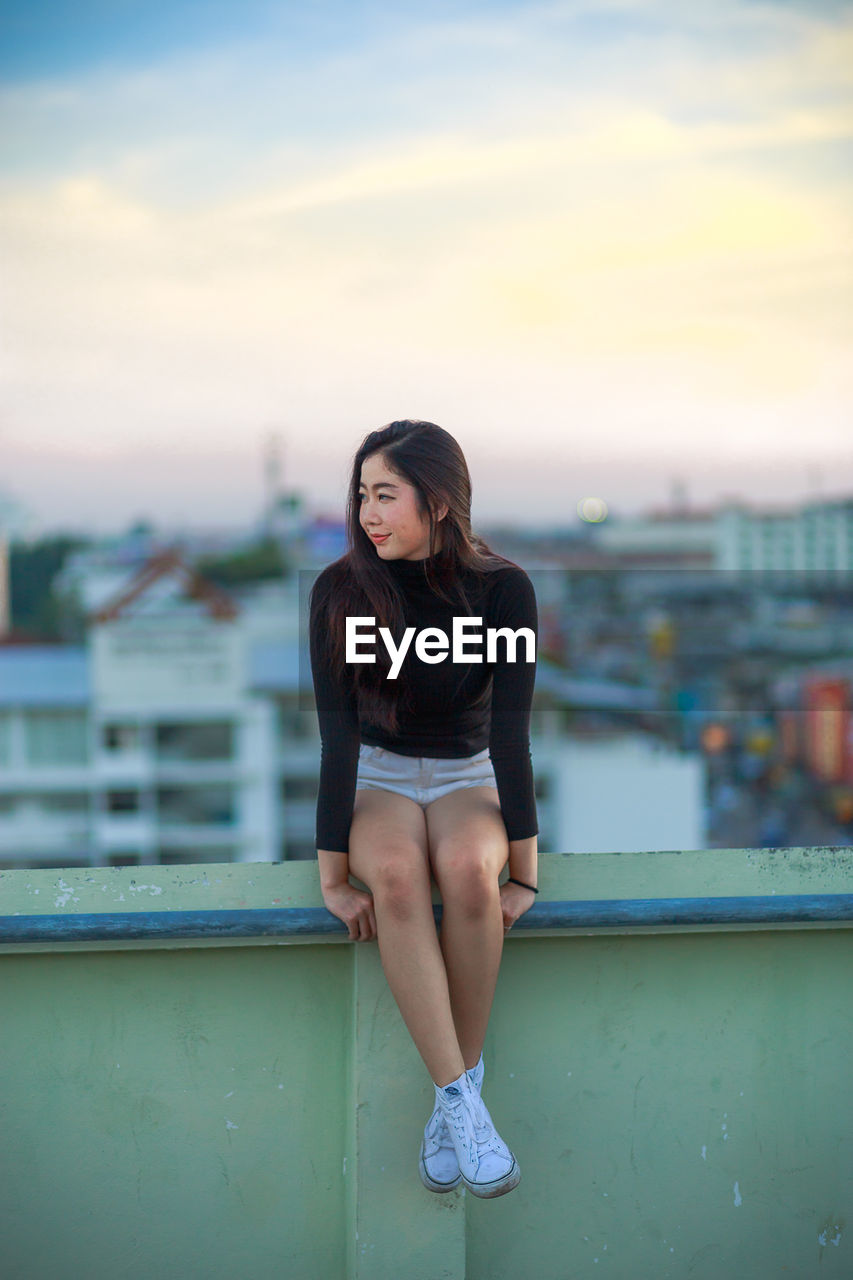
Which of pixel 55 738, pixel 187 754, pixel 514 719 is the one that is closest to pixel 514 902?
pixel 514 719

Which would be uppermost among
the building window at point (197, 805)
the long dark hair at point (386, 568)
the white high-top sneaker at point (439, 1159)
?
the long dark hair at point (386, 568)

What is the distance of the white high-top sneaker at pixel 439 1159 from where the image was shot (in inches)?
70.6

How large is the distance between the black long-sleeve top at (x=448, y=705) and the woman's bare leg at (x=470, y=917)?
9cm

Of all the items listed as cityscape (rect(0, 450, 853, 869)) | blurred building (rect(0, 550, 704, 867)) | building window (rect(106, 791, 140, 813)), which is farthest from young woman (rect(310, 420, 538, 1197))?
building window (rect(106, 791, 140, 813))

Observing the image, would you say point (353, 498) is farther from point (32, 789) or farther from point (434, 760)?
point (32, 789)

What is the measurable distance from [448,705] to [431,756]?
0.09 meters

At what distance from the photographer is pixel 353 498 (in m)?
2.10

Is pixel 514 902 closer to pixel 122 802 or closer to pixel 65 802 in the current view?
pixel 122 802

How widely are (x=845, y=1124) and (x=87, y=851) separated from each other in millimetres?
67031

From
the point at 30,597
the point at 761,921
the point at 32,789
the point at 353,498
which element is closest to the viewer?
the point at 761,921

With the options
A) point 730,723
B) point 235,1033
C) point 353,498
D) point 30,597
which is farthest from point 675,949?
point 730,723

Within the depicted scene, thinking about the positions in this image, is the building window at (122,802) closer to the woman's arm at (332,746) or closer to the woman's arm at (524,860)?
the woman's arm at (332,746)

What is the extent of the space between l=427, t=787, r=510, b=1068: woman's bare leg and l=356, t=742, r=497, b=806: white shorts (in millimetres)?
112

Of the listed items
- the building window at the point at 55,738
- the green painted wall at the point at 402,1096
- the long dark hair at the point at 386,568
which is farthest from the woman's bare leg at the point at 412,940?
the building window at the point at 55,738
